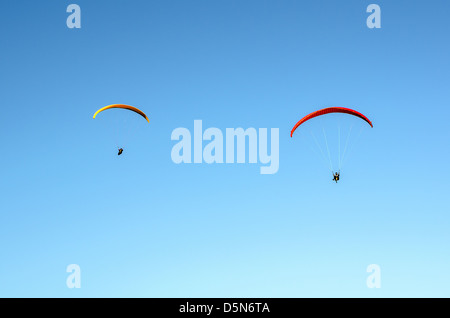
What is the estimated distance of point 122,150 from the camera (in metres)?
52.2
